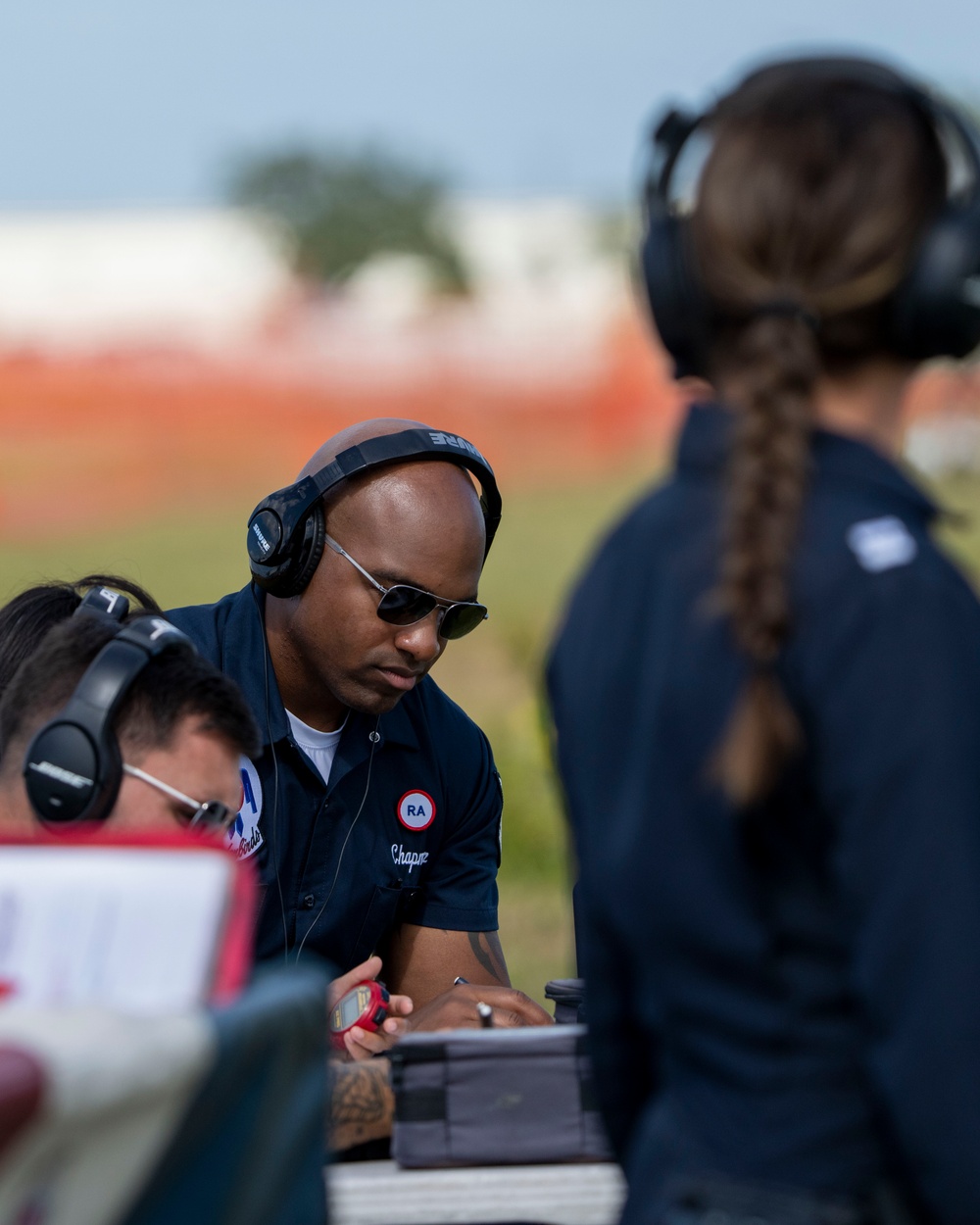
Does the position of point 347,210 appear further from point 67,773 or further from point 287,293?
point 67,773

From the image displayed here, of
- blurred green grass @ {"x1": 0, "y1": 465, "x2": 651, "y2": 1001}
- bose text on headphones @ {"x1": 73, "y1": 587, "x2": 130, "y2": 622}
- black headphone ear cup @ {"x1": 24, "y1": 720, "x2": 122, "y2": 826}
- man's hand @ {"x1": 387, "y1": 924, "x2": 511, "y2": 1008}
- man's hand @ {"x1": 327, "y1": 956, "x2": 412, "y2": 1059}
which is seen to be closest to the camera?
black headphone ear cup @ {"x1": 24, "y1": 720, "x2": 122, "y2": 826}

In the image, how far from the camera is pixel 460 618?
3.08 m

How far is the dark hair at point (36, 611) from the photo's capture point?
2.43 metres

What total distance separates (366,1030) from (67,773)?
0.97m

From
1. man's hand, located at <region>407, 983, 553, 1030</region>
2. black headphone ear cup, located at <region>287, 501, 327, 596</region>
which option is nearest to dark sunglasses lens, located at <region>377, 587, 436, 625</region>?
black headphone ear cup, located at <region>287, 501, 327, 596</region>

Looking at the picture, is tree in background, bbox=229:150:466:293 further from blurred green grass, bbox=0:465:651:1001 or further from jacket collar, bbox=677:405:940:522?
jacket collar, bbox=677:405:940:522

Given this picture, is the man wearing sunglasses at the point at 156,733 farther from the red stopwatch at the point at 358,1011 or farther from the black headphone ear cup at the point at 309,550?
the black headphone ear cup at the point at 309,550

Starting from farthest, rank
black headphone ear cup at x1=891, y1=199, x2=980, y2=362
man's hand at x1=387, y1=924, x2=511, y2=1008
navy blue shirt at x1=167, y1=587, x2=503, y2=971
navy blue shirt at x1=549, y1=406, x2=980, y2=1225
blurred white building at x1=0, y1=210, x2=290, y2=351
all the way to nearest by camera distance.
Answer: blurred white building at x1=0, y1=210, x2=290, y2=351 → man's hand at x1=387, y1=924, x2=511, y2=1008 → navy blue shirt at x1=167, y1=587, x2=503, y2=971 → black headphone ear cup at x1=891, y1=199, x2=980, y2=362 → navy blue shirt at x1=549, y1=406, x2=980, y2=1225

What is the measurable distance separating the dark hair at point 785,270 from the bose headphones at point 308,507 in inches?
68.9

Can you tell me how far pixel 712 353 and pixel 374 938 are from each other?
2.01 metres

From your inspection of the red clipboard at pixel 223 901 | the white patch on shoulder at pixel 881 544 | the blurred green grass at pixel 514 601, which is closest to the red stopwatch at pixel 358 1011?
the blurred green grass at pixel 514 601

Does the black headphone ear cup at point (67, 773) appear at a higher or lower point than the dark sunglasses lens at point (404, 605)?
lower

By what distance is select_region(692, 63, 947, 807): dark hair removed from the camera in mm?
1132

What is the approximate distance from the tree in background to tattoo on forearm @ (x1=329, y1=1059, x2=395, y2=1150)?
77.0 ft
